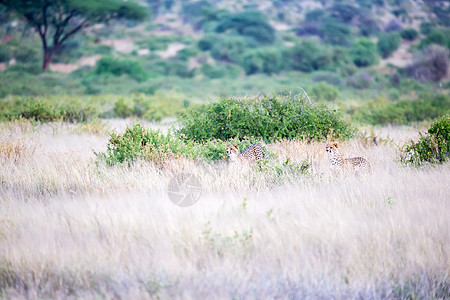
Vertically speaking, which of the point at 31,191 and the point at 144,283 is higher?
the point at 144,283

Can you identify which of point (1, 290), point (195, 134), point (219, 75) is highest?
point (1, 290)

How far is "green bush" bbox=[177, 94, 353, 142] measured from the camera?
8.56 metres

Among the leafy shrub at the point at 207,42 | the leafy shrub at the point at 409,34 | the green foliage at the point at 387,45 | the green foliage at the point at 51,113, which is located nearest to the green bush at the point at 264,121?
the green foliage at the point at 51,113

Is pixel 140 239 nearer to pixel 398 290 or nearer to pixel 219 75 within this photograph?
pixel 398 290

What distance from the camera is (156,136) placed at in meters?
7.06

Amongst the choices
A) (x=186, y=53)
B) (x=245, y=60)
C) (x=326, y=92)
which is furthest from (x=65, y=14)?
(x=326, y=92)

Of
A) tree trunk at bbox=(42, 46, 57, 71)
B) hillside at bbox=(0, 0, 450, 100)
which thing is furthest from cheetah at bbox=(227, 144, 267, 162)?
tree trunk at bbox=(42, 46, 57, 71)

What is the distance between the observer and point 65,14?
121ft

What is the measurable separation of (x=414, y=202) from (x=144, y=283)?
3.00 m

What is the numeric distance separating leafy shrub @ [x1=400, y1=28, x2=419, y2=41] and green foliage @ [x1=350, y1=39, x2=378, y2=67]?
28.4 ft

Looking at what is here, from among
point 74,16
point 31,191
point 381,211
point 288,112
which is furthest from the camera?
point 74,16

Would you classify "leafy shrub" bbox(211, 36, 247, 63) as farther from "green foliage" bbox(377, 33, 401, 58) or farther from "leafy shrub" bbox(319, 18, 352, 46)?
"green foliage" bbox(377, 33, 401, 58)

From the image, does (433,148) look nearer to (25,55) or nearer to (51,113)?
(51,113)

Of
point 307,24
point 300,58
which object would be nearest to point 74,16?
point 300,58
